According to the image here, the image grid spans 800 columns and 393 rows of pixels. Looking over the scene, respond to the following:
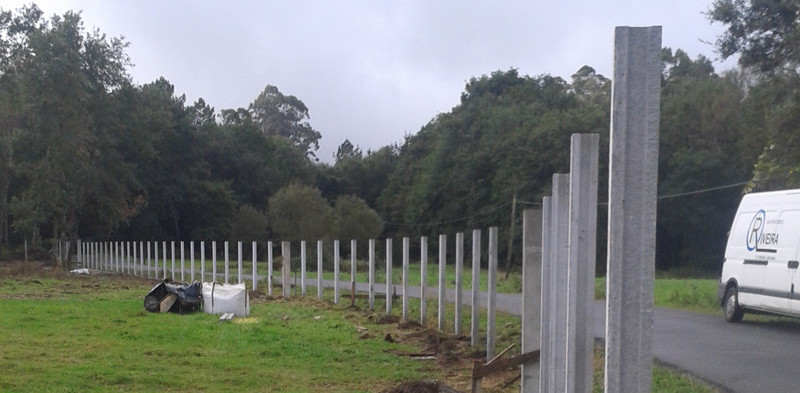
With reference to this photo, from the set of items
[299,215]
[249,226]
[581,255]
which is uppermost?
[581,255]

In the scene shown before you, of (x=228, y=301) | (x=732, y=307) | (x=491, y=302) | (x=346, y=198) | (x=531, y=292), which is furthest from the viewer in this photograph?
(x=346, y=198)

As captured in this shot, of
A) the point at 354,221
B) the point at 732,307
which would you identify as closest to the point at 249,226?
the point at 354,221

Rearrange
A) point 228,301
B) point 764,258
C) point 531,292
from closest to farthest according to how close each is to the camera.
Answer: point 531,292 < point 764,258 < point 228,301

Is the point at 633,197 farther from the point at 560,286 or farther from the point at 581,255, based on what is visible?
the point at 560,286

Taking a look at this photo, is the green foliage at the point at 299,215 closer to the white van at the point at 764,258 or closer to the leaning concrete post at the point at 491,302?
the white van at the point at 764,258

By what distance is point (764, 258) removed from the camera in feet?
56.8

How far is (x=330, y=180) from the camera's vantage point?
81.6m

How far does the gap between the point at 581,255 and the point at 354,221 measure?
51315mm

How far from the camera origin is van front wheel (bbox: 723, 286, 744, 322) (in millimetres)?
18359

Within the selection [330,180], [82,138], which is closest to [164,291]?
[82,138]

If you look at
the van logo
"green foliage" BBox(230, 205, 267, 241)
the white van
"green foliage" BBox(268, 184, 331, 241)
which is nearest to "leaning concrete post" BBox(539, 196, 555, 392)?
the white van

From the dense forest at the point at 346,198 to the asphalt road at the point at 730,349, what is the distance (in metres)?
8.40

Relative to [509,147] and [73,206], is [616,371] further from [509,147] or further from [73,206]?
[509,147]

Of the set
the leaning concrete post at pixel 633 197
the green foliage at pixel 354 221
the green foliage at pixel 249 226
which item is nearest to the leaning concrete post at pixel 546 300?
the leaning concrete post at pixel 633 197
